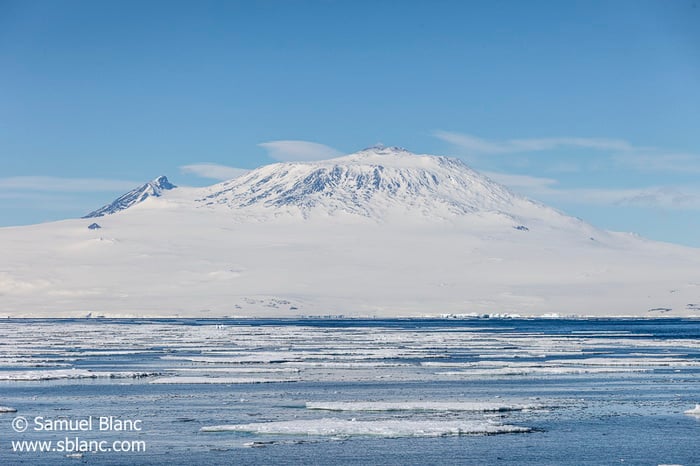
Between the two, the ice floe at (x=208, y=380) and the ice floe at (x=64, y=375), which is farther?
the ice floe at (x=64, y=375)

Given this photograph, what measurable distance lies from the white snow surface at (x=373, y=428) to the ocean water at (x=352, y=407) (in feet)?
0.17

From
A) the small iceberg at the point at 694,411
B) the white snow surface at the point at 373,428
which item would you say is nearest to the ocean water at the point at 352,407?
the white snow surface at the point at 373,428

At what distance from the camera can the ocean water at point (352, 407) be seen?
31.0 meters

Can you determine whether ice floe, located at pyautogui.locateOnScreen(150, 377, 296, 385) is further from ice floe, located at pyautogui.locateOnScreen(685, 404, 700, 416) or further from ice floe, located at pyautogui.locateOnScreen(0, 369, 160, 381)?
ice floe, located at pyautogui.locateOnScreen(685, 404, 700, 416)

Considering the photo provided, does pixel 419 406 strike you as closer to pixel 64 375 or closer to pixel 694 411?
pixel 694 411

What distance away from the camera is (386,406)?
40.4m

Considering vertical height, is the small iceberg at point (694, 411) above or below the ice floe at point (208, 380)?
below

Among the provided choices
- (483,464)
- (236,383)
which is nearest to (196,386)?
(236,383)

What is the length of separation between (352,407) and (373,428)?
595cm

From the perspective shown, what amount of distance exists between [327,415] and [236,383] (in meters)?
A: 13.1

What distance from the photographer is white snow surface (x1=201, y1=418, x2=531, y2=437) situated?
33.9 m

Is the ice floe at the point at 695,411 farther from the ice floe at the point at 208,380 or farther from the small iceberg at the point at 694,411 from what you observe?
the ice floe at the point at 208,380

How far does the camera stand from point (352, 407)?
40312mm

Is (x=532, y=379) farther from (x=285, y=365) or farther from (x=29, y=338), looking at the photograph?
(x=29, y=338)
